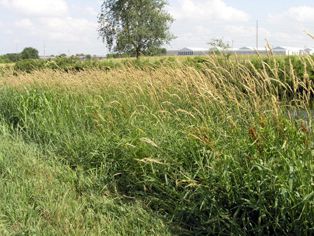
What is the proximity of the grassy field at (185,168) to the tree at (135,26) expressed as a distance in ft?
130

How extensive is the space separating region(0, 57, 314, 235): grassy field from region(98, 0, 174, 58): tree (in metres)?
39.7

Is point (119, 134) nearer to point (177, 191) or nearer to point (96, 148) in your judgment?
point (96, 148)

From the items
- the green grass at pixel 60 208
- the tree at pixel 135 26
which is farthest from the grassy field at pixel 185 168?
the tree at pixel 135 26

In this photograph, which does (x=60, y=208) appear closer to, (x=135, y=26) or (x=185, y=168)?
(x=185, y=168)

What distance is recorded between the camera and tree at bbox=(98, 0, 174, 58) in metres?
44.8

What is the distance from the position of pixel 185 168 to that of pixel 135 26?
42.4m

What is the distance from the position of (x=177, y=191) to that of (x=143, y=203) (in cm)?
39

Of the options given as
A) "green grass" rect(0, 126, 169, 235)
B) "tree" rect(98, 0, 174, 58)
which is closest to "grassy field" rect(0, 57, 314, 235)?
"green grass" rect(0, 126, 169, 235)

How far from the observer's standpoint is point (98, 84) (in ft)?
26.0

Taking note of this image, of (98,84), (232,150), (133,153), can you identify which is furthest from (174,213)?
(98,84)

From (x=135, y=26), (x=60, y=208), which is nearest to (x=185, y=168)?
(x=60, y=208)

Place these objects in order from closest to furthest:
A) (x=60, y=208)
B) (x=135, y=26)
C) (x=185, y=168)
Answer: (x=60, y=208) < (x=185, y=168) < (x=135, y=26)

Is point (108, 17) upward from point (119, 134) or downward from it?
upward

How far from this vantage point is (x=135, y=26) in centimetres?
4484
